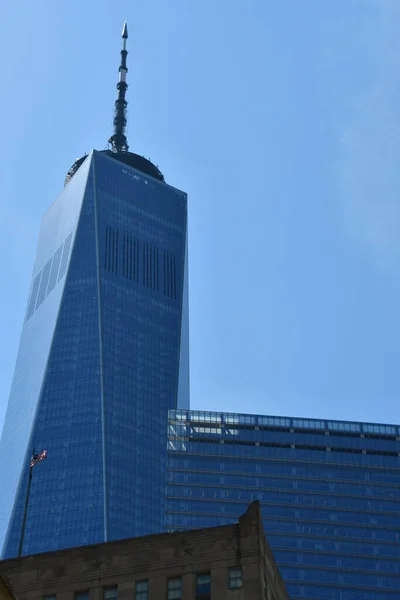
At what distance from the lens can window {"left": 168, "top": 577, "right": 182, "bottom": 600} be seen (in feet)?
213

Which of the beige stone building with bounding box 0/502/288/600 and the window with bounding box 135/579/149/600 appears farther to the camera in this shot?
the window with bounding box 135/579/149/600

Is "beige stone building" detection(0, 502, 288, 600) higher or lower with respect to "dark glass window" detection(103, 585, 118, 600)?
higher

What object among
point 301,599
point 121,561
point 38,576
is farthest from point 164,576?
point 301,599

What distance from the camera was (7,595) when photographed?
4678cm

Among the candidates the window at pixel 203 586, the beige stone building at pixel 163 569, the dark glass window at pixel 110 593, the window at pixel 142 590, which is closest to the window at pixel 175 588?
the beige stone building at pixel 163 569

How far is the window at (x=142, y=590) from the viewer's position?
215ft

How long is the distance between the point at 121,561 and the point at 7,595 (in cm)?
2078

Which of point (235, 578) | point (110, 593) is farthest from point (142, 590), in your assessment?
point (235, 578)

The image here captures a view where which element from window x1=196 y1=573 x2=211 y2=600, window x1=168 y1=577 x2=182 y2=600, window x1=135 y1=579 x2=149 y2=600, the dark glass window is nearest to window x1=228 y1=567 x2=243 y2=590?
window x1=196 y1=573 x2=211 y2=600

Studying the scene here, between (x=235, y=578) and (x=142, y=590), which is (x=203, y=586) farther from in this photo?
(x=142, y=590)

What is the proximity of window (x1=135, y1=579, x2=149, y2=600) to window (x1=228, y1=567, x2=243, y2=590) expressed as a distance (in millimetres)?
4827

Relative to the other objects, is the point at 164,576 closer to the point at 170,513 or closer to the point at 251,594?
the point at 251,594

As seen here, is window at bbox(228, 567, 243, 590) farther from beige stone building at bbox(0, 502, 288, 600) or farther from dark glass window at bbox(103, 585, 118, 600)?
dark glass window at bbox(103, 585, 118, 600)

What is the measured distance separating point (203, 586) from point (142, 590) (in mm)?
3572
